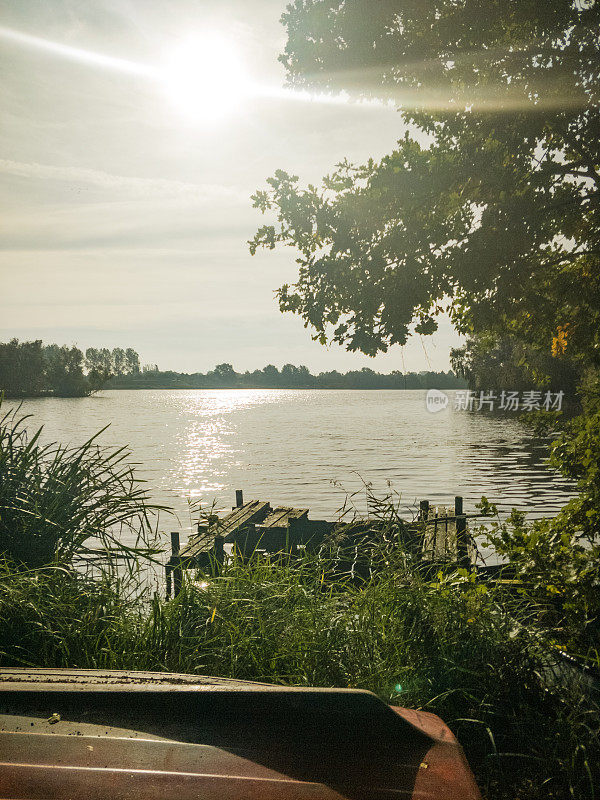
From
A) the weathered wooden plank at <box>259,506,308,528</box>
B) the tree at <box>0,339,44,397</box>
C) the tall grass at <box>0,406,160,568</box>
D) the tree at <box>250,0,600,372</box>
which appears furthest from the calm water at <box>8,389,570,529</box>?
the tree at <box>0,339,44,397</box>

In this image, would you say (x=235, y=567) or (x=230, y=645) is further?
(x=235, y=567)

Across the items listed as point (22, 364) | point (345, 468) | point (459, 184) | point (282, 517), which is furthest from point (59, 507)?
point (22, 364)

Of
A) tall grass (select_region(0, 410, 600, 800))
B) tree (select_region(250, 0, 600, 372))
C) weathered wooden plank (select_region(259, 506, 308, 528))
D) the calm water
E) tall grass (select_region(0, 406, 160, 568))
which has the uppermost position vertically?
tree (select_region(250, 0, 600, 372))

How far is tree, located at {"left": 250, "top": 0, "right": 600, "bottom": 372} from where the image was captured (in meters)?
7.62

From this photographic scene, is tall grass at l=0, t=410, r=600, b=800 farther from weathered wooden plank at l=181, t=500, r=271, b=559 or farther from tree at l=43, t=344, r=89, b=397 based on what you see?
tree at l=43, t=344, r=89, b=397

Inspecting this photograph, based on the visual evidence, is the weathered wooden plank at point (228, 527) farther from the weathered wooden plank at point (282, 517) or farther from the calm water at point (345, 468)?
the calm water at point (345, 468)

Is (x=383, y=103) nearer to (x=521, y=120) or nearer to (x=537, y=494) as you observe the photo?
(x=521, y=120)

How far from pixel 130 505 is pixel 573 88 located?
728 cm

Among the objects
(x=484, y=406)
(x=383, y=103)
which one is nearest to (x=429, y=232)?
(x=383, y=103)

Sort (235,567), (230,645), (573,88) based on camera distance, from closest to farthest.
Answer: (230,645)
(235,567)
(573,88)

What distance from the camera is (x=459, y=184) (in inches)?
311

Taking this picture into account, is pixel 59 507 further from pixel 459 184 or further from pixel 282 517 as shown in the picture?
pixel 282 517

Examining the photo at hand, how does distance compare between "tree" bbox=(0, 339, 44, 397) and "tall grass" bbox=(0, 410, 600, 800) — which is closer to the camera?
"tall grass" bbox=(0, 410, 600, 800)

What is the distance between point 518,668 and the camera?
4000mm
